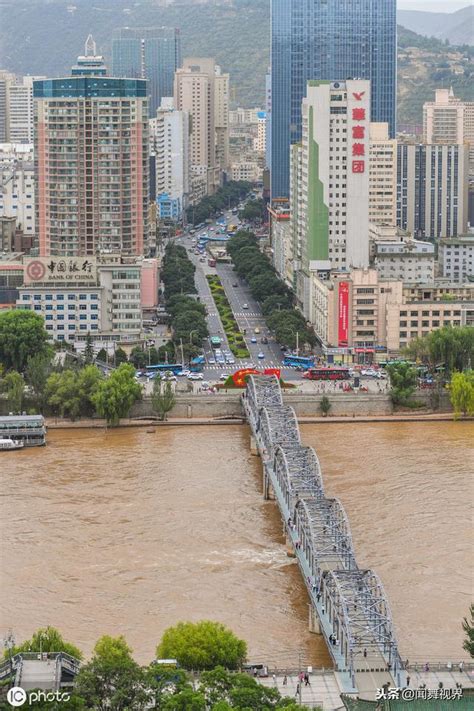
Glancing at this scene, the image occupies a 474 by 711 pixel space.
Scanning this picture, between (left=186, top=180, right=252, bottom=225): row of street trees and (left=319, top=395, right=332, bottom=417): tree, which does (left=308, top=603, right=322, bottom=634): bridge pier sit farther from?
(left=186, top=180, right=252, bottom=225): row of street trees

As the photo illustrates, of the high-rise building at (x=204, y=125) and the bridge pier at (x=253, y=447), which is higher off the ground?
the high-rise building at (x=204, y=125)

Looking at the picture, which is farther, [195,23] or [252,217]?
[195,23]

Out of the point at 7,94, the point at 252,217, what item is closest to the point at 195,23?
the point at 7,94

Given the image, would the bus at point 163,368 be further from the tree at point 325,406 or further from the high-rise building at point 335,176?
the high-rise building at point 335,176

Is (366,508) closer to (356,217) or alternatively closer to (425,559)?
(425,559)

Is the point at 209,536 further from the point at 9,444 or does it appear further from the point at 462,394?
the point at 462,394

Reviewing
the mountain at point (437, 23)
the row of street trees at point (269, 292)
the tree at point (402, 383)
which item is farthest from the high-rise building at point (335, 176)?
the mountain at point (437, 23)

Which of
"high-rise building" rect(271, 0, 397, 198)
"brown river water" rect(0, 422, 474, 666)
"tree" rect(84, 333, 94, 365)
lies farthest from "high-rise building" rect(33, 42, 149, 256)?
"high-rise building" rect(271, 0, 397, 198)
